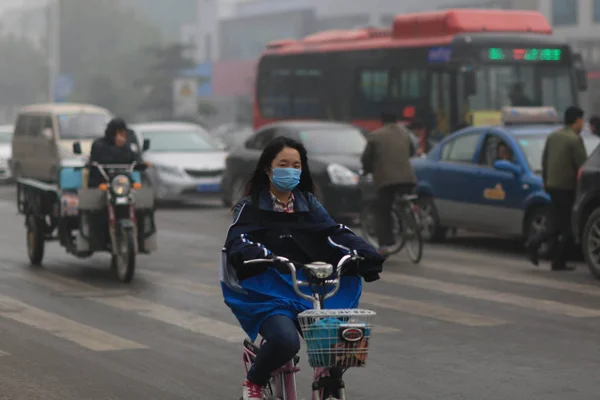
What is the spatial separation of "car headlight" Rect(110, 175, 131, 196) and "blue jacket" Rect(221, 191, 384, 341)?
7.99m

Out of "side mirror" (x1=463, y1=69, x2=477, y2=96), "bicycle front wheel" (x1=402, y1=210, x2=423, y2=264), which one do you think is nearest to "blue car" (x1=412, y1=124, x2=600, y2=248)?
"bicycle front wheel" (x1=402, y1=210, x2=423, y2=264)

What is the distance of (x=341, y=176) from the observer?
2067cm

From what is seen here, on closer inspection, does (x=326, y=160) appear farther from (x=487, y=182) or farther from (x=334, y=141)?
(x=487, y=182)

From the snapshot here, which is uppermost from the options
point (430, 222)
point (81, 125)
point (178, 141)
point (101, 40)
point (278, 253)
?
point (101, 40)

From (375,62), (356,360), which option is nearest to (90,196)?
(356,360)

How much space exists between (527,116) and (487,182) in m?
2.60

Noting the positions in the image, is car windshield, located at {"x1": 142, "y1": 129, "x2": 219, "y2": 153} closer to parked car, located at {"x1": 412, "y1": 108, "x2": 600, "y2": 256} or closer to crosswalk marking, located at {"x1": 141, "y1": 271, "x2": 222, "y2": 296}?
parked car, located at {"x1": 412, "y1": 108, "x2": 600, "y2": 256}

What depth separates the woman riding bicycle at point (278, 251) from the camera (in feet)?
19.7

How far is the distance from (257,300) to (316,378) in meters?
0.48

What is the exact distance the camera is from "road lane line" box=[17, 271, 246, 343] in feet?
35.1

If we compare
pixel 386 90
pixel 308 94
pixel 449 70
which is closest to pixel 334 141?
pixel 449 70

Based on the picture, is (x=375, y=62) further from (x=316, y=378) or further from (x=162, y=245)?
(x=316, y=378)

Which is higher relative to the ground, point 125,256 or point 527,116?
point 527,116

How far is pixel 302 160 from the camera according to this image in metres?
6.40
